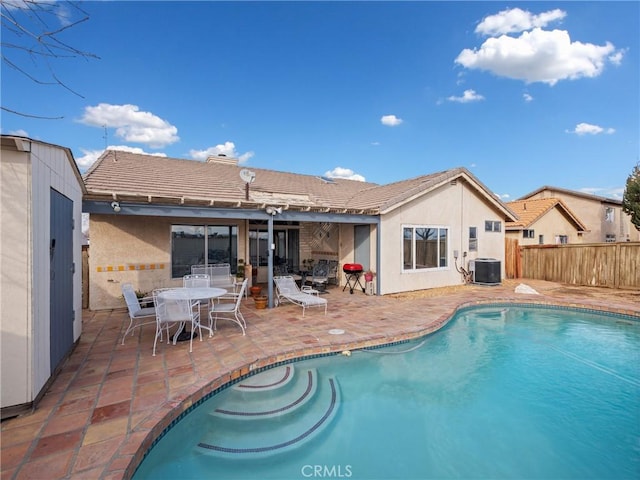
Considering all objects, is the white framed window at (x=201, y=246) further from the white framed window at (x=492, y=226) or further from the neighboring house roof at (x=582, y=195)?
the neighboring house roof at (x=582, y=195)

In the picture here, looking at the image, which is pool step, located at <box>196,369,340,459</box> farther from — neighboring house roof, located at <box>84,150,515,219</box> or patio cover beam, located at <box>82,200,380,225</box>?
neighboring house roof, located at <box>84,150,515,219</box>

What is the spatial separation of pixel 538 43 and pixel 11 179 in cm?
1763

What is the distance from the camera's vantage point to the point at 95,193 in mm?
6336

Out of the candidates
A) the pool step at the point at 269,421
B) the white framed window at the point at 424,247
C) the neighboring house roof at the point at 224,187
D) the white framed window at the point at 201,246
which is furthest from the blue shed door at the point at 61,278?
the white framed window at the point at 424,247

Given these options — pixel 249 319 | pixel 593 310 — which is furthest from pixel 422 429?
pixel 593 310

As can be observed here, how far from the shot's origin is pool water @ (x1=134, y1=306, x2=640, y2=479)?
3.32 meters

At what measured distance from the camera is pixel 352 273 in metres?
11.3

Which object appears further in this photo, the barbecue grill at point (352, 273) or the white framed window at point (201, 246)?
the barbecue grill at point (352, 273)

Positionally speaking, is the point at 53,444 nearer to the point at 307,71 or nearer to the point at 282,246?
the point at 282,246

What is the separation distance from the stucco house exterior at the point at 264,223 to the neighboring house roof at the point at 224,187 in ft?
0.15

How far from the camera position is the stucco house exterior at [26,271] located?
3.23 metres

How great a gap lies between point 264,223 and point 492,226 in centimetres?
1106

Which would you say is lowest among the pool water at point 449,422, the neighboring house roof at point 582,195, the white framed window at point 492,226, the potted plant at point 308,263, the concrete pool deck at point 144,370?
the pool water at point 449,422

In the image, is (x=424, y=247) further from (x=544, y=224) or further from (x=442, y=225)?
(x=544, y=224)
